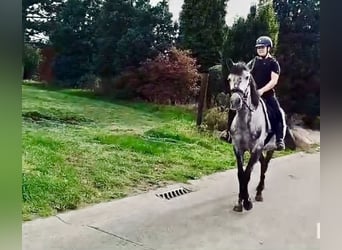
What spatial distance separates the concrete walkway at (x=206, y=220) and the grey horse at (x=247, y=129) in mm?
38

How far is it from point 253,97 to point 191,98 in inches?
13.3

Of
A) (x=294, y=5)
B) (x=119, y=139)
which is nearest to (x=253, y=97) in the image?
(x=294, y=5)

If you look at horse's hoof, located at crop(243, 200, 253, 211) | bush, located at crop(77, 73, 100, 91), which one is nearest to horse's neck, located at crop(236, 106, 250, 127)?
horse's hoof, located at crop(243, 200, 253, 211)

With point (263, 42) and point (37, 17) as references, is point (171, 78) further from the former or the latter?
point (37, 17)

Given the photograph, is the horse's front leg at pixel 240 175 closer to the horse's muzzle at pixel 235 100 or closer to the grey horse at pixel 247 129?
the grey horse at pixel 247 129

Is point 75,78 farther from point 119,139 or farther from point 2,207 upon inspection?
point 2,207

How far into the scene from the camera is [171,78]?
263 cm

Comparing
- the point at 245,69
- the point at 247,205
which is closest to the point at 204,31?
the point at 245,69

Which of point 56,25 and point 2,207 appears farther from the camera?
point 56,25

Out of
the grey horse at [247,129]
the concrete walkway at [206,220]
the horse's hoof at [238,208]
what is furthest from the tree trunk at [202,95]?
the horse's hoof at [238,208]

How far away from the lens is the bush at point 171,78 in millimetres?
2611

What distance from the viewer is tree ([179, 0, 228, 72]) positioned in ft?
8.58

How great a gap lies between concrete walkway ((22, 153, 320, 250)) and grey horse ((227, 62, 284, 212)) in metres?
0.04

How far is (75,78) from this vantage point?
8.37ft
